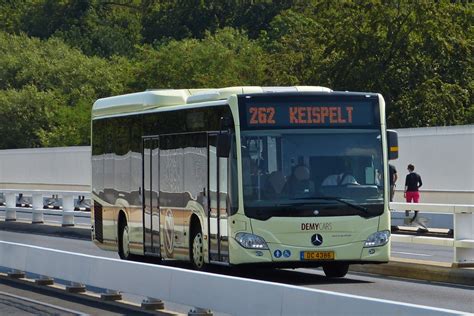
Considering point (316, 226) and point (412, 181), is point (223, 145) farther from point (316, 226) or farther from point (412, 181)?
point (412, 181)

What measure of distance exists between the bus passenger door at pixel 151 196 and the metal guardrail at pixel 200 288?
9.23ft

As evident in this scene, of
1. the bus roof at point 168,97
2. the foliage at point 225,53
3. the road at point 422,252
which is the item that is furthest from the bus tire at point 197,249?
the foliage at point 225,53

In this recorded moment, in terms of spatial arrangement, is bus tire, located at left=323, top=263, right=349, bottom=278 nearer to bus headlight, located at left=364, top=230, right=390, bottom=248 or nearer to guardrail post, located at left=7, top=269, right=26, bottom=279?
bus headlight, located at left=364, top=230, right=390, bottom=248

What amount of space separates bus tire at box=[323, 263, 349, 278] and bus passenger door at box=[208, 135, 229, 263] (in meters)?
1.66

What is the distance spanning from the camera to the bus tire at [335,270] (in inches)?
806

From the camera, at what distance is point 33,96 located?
328ft

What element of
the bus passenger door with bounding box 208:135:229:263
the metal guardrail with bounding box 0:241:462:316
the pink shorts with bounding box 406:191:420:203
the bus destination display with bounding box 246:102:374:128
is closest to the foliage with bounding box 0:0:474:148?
the pink shorts with bounding box 406:191:420:203

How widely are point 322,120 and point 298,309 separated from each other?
846 centimetres

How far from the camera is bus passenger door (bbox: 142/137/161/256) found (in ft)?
75.5

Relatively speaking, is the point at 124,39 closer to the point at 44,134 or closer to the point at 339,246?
the point at 44,134

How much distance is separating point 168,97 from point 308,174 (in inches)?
186

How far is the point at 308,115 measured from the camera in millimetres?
19688

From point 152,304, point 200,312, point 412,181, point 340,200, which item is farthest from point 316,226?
point 412,181

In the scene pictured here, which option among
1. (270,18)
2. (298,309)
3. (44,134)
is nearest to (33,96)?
(44,134)
